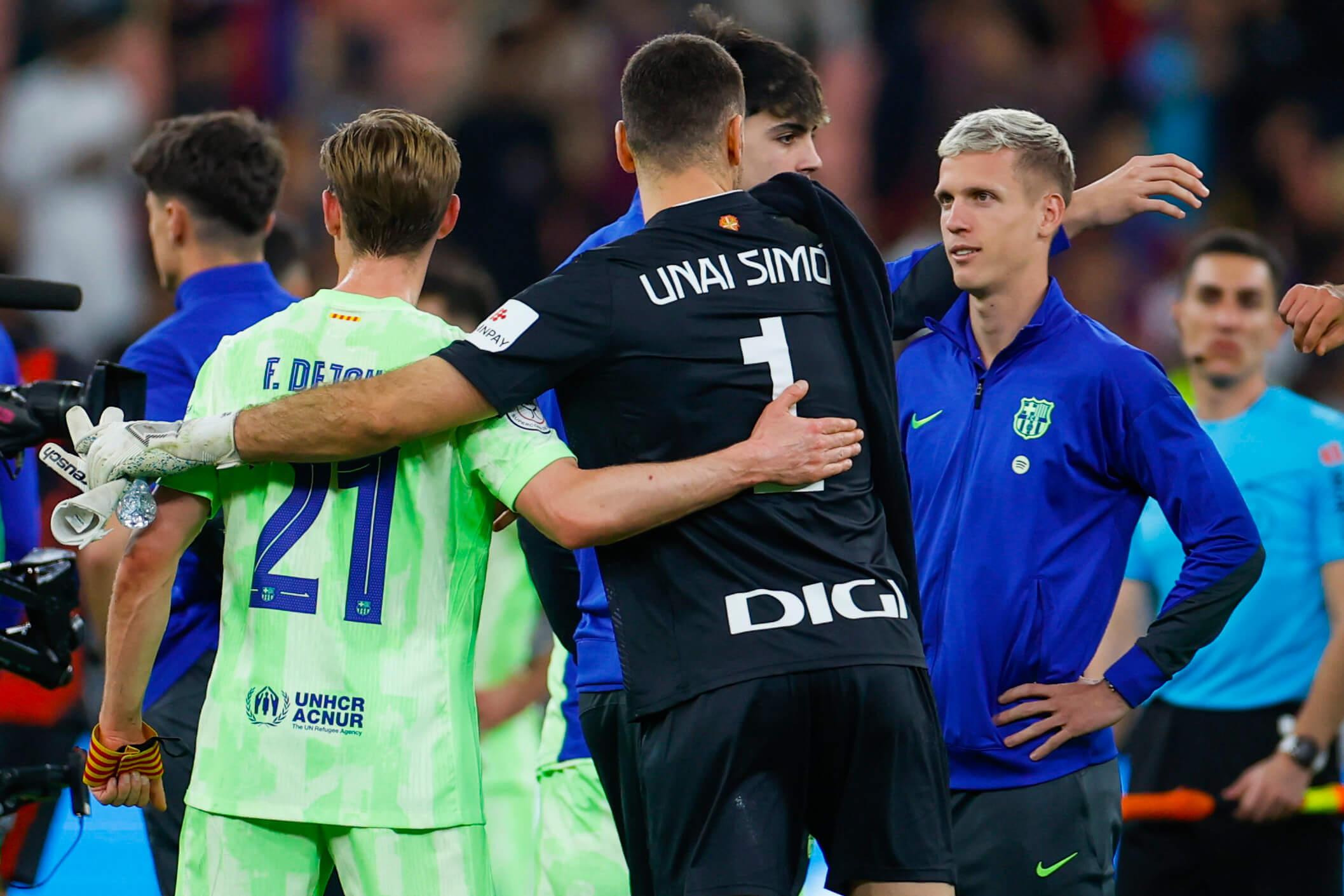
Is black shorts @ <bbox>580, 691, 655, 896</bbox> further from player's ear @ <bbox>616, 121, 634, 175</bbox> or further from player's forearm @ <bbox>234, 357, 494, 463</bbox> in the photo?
player's ear @ <bbox>616, 121, 634, 175</bbox>

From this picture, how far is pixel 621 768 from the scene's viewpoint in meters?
3.76

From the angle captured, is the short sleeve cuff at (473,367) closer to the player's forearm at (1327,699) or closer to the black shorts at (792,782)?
the black shorts at (792,782)

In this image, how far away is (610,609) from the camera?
10.9 ft

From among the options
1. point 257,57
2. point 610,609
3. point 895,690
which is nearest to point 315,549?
point 610,609

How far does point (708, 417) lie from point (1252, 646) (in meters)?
3.03

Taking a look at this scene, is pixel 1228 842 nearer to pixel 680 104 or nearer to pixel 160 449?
pixel 680 104

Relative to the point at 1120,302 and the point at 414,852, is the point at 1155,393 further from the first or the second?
the point at 1120,302

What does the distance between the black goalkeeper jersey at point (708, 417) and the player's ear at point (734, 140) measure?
187mm

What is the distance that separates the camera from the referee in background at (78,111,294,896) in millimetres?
4484

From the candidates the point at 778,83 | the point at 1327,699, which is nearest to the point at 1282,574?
the point at 1327,699

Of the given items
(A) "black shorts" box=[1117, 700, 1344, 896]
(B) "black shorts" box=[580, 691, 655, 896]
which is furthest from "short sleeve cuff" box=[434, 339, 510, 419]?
(A) "black shorts" box=[1117, 700, 1344, 896]

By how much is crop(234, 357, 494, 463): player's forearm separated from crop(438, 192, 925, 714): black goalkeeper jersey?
0.05m

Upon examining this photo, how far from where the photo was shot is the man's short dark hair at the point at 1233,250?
593cm

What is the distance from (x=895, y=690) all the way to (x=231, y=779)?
131 cm
